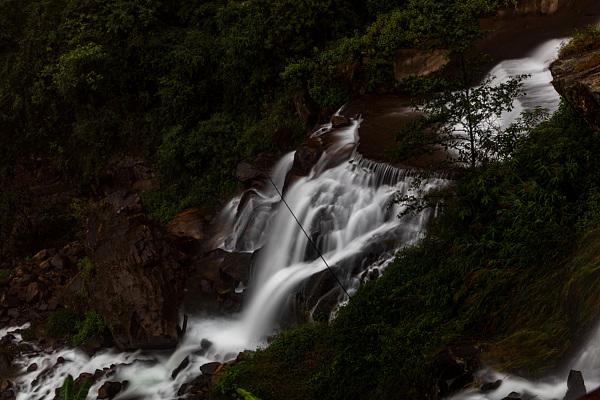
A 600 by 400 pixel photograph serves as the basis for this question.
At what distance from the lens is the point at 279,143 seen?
13.0m

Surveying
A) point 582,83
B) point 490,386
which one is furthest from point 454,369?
point 582,83

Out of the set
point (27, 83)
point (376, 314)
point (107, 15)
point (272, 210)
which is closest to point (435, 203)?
point (376, 314)

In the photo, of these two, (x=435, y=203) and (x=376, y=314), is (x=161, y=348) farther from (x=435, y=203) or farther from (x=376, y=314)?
(x=435, y=203)

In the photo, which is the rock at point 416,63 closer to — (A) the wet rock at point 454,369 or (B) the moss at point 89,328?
(A) the wet rock at point 454,369

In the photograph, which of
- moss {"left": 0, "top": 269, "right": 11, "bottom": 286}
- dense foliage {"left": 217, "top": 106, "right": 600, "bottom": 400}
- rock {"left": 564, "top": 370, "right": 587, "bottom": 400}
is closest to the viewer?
rock {"left": 564, "top": 370, "right": 587, "bottom": 400}

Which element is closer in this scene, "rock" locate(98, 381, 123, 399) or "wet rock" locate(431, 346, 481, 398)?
"wet rock" locate(431, 346, 481, 398)

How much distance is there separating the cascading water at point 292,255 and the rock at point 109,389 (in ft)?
0.42

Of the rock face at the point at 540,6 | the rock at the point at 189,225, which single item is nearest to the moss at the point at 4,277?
the rock at the point at 189,225

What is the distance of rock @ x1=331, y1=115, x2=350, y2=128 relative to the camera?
11.8m

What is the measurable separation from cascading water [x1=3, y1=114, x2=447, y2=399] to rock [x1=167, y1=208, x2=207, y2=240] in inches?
55.4

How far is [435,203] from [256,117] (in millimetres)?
7359

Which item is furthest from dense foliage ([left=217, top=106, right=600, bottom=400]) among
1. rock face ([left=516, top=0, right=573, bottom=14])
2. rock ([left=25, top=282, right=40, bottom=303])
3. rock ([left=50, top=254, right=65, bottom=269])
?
rock ([left=50, top=254, right=65, bottom=269])

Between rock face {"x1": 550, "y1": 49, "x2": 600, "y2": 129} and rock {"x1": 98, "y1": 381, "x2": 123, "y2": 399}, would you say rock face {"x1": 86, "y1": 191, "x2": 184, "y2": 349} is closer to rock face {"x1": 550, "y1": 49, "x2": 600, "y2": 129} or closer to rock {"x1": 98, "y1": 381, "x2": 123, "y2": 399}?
rock {"x1": 98, "y1": 381, "x2": 123, "y2": 399}

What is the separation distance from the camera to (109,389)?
9.25m
